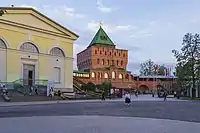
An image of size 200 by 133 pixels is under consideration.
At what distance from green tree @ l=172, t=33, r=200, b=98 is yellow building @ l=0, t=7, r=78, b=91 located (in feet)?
71.2

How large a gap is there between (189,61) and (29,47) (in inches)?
1238

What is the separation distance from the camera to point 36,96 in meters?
48.7

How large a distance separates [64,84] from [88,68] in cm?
5012

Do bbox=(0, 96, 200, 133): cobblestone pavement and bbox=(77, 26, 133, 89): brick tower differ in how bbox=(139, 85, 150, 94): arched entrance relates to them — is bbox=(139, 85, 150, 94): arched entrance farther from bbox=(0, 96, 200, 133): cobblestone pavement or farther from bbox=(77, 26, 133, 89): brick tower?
bbox=(0, 96, 200, 133): cobblestone pavement

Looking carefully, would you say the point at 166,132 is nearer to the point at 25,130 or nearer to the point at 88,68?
the point at 25,130

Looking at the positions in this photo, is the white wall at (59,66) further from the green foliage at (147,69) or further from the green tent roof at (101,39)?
the green foliage at (147,69)

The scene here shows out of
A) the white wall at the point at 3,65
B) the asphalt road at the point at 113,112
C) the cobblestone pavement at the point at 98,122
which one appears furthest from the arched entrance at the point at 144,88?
the cobblestone pavement at the point at 98,122

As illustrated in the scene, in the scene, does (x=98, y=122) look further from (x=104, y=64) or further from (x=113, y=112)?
(x=104, y=64)

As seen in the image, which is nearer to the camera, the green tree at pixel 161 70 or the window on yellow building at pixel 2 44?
the window on yellow building at pixel 2 44

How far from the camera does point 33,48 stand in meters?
58.4

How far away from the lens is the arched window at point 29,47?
56606 millimetres

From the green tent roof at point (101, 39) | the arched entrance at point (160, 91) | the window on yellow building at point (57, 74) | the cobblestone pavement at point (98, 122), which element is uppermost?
the green tent roof at point (101, 39)

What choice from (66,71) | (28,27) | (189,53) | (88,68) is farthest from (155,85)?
(28,27)

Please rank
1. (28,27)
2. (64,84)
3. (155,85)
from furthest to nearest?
(155,85) < (64,84) < (28,27)
